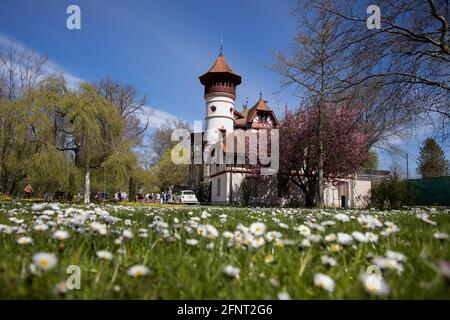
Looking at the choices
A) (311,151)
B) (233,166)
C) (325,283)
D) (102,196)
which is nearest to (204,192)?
(233,166)

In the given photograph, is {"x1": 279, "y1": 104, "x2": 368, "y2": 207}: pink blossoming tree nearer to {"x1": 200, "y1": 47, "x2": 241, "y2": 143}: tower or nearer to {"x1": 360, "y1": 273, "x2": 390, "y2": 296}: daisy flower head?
{"x1": 200, "y1": 47, "x2": 241, "y2": 143}: tower

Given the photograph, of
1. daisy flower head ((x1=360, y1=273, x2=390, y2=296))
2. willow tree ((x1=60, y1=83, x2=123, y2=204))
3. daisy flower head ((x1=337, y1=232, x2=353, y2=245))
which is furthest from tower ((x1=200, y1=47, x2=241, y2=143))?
daisy flower head ((x1=360, y1=273, x2=390, y2=296))

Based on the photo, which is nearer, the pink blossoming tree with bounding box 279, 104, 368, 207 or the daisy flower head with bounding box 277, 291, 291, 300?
the daisy flower head with bounding box 277, 291, 291, 300


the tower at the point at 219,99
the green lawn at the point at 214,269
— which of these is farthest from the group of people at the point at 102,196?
the green lawn at the point at 214,269

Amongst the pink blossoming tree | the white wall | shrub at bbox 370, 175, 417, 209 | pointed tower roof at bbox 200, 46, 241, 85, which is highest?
pointed tower roof at bbox 200, 46, 241, 85

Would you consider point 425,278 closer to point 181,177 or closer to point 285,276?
point 285,276

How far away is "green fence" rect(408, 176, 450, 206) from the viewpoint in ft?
67.8

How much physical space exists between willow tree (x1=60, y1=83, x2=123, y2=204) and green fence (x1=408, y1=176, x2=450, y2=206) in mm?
20747

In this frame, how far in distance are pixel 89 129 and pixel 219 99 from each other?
23.4 meters

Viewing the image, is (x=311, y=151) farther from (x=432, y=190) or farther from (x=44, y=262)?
(x=44, y=262)
